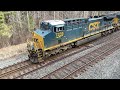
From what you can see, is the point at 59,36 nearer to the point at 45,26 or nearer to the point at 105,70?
the point at 45,26

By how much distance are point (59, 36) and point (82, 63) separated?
11.3ft

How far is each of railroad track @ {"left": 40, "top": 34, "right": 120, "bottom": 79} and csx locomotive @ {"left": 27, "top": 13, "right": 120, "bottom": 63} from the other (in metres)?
2.29

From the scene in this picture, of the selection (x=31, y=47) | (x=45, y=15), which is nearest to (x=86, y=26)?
(x=31, y=47)

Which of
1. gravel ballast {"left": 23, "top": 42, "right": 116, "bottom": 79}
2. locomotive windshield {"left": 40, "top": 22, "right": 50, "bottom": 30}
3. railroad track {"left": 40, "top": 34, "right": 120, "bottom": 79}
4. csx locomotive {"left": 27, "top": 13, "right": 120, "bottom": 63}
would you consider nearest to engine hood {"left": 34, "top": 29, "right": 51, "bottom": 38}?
csx locomotive {"left": 27, "top": 13, "right": 120, "bottom": 63}

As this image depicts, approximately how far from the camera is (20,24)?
2098cm

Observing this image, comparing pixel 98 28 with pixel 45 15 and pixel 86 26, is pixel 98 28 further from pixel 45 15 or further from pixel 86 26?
pixel 45 15

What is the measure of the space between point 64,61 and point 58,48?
68.3 inches

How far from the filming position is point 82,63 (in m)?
13.6

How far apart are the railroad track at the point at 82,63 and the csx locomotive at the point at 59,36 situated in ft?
7.51

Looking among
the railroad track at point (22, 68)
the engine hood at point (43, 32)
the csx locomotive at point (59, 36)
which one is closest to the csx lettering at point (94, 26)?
the csx locomotive at point (59, 36)

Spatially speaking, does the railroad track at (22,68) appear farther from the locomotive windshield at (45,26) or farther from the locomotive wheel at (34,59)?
the locomotive windshield at (45,26)

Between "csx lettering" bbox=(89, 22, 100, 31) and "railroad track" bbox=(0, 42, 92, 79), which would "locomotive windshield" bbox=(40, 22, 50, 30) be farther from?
"csx lettering" bbox=(89, 22, 100, 31)

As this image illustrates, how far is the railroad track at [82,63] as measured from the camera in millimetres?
11553

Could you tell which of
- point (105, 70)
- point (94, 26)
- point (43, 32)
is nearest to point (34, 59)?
point (43, 32)
